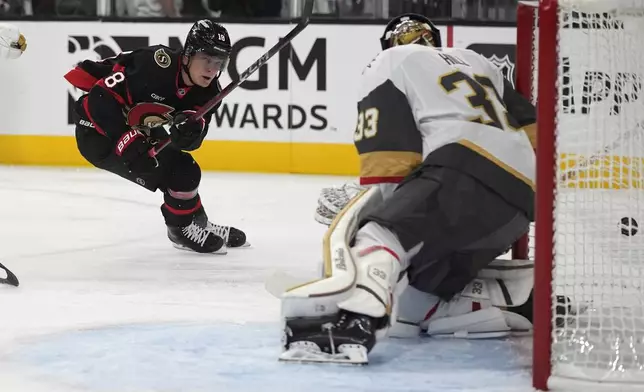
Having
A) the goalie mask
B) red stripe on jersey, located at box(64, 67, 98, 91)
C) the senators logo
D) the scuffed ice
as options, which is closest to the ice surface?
the scuffed ice

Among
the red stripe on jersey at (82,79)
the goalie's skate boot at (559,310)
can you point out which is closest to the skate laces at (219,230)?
the red stripe on jersey at (82,79)

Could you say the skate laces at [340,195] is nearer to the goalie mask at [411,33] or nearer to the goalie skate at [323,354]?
the goalie mask at [411,33]

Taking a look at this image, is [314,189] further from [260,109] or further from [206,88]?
[206,88]

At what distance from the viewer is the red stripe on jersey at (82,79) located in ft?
11.3

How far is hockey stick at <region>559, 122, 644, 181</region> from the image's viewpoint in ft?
6.52

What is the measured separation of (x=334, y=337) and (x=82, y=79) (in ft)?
6.29

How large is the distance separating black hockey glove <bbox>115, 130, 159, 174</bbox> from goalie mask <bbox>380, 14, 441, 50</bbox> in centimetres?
104

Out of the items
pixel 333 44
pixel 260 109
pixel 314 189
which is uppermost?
pixel 333 44

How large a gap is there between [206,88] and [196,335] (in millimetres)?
1432

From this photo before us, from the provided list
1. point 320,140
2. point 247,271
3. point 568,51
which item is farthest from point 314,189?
point 568,51

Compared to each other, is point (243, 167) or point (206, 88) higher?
point (206, 88)

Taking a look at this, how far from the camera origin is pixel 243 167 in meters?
5.97

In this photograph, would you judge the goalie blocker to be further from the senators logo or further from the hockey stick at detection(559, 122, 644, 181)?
the senators logo

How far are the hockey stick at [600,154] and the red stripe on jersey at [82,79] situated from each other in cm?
184
